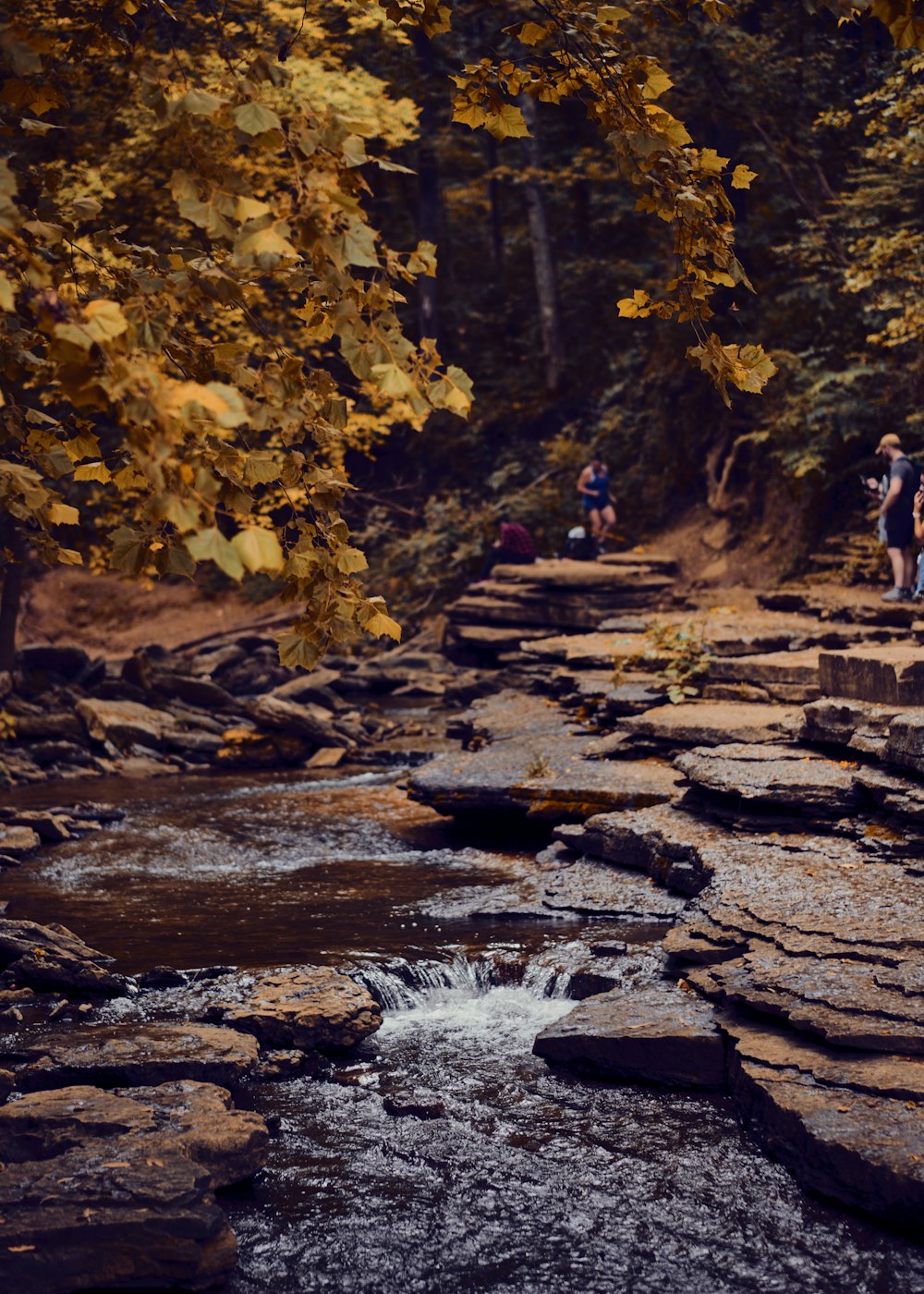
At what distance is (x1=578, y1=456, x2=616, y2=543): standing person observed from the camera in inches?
915

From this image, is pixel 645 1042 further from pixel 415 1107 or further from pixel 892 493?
pixel 892 493

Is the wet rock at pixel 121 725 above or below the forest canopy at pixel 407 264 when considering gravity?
below

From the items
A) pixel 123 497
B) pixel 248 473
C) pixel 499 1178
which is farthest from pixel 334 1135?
pixel 123 497

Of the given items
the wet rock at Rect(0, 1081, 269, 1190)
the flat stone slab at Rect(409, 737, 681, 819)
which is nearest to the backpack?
the flat stone slab at Rect(409, 737, 681, 819)

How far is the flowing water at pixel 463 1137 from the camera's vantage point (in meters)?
5.16

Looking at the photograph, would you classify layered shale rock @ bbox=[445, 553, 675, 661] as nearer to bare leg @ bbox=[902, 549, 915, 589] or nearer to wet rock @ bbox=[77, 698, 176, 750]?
bare leg @ bbox=[902, 549, 915, 589]

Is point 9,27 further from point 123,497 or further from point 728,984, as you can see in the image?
point 123,497

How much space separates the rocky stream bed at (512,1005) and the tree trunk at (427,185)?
52.3 feet

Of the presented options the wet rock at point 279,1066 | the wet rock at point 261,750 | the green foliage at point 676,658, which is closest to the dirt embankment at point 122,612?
the wet rock at point 261,750

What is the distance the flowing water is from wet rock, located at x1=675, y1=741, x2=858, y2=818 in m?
1.56

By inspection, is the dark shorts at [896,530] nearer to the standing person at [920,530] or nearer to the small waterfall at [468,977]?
the standing person at [920,530]

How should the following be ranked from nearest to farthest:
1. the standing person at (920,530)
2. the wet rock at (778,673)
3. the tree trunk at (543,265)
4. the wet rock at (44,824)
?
the standing person at (920,530) < the wet rock at (778,673) < the wet rock at (44,824) < the tree trunk at (543,265)

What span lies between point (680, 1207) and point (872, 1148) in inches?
33.4

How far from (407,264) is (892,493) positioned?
12226mm
